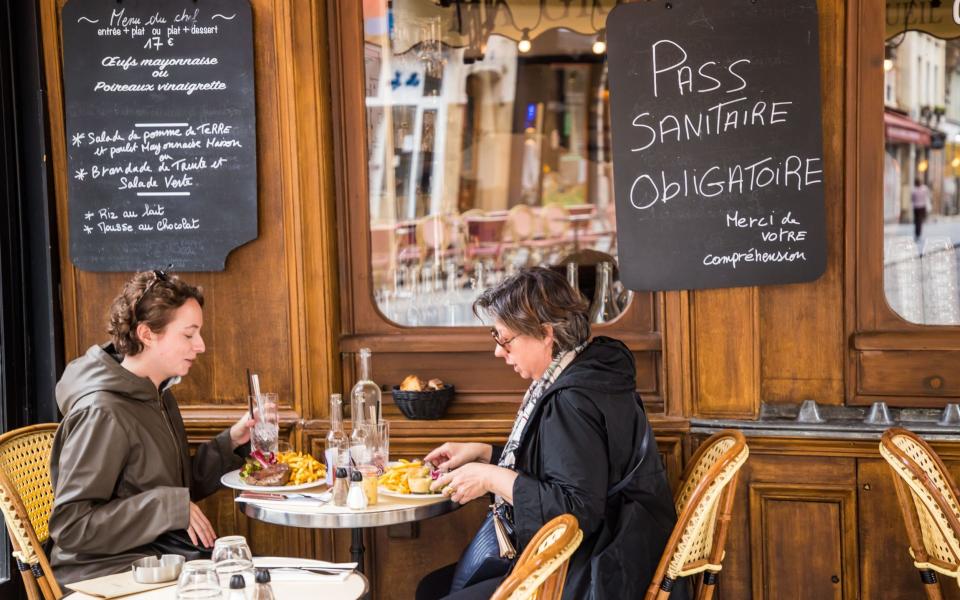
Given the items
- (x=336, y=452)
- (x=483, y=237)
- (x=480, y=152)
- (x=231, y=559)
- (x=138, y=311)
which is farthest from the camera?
(x=480, y=152)

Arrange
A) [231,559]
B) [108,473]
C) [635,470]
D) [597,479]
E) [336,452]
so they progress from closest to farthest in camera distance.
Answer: [231,559], [597,479], [635,470], [108,473], [336,452]

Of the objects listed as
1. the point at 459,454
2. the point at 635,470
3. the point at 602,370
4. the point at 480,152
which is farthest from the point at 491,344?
the point at 480,152

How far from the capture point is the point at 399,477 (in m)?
3.35

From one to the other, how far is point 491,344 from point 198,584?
7.09ft

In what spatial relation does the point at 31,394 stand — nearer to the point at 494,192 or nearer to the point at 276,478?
the point at 276,478

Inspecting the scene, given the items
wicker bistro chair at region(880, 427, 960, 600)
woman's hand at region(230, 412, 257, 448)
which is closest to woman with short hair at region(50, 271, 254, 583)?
woman's hand at region(230, 412, 257, 448)

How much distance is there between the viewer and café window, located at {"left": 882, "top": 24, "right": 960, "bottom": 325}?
13.0ft

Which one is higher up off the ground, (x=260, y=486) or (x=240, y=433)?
(x=240, y=433)

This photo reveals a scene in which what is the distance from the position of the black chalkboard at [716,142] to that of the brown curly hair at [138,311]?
161cm

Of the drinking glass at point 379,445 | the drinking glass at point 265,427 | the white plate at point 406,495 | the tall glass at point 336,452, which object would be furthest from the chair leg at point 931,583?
the drinking glass at point 265,427

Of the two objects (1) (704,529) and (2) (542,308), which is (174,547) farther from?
A: (1) (704,529)

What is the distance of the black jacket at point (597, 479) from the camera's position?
2865mm

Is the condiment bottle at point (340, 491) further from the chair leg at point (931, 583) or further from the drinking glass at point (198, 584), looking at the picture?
the chair leg at point (931, 583)

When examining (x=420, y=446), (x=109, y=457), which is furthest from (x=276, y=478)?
(x=420, y=446)
